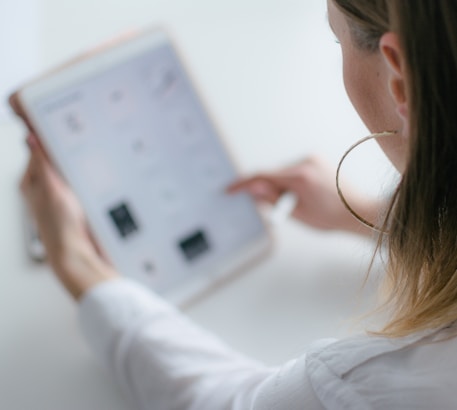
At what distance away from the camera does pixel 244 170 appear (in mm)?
787

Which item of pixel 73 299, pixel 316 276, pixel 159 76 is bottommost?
pixel 316 276

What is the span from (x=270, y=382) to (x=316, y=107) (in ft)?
1.44

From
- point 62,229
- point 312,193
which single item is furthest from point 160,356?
point 312,193

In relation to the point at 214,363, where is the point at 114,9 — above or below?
above

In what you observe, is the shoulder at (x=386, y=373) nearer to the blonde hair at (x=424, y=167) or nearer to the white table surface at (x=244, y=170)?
the blonde hair at (x=424, y=167)

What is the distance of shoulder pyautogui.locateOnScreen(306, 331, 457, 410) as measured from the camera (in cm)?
42

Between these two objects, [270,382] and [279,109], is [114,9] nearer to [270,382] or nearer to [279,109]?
[279,109]

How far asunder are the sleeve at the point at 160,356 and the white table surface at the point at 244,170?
4cm

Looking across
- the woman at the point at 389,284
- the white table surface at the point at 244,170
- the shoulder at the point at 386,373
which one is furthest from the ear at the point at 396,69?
the white table surface at the point at 244,170

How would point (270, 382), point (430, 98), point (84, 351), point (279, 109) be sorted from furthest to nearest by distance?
point (279, 109), point (84, 351), point (270, 382), point (430, 98)

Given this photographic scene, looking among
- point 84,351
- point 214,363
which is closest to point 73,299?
point 84,351

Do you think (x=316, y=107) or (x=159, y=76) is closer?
(x=159, y=76)

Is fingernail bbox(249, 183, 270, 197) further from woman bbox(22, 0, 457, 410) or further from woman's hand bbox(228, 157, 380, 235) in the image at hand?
woman bbox(22, 0, 457, 410)

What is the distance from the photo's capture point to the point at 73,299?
649mm
